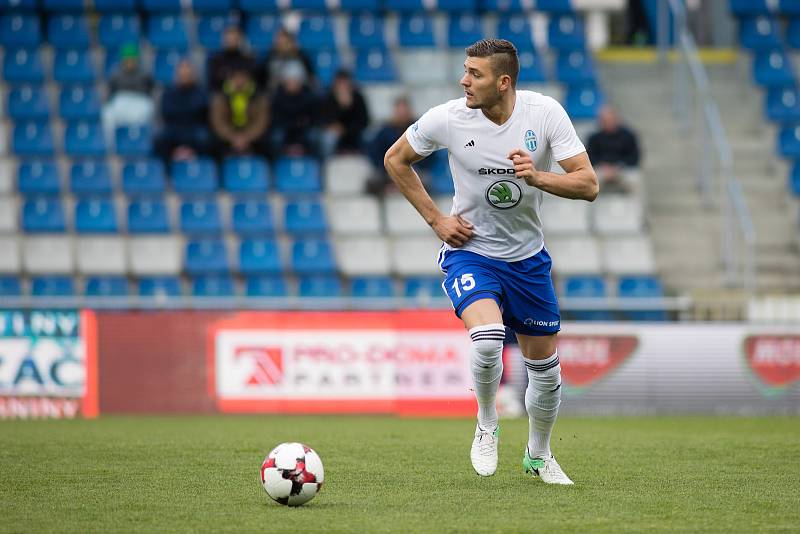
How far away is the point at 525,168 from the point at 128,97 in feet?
39.1

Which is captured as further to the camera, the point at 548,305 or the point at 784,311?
the point at 784,311

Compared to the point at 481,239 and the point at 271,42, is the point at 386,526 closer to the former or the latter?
the point at 481,239

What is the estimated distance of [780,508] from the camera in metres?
6.36

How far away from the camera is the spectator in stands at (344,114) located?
17.3 m

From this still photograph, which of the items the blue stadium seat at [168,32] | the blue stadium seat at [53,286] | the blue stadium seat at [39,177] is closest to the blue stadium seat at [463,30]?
the blue stadium seat at [168,32]

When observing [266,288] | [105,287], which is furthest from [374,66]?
[105,287]

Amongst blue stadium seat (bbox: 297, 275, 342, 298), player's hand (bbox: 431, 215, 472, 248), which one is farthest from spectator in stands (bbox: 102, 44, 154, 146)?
player's hand (bbox: 431, 215, 472, 248)

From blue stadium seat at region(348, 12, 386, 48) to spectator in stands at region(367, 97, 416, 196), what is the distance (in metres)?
2.85

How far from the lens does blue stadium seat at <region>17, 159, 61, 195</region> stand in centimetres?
1723

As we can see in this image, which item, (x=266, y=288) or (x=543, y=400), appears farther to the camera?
(x=266, y=288)

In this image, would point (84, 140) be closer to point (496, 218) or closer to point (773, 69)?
point (773, 69)

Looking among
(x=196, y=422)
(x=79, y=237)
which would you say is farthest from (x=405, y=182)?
(x=79, y=237)

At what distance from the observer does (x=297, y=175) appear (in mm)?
17453

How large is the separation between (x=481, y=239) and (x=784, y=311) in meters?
8.27
